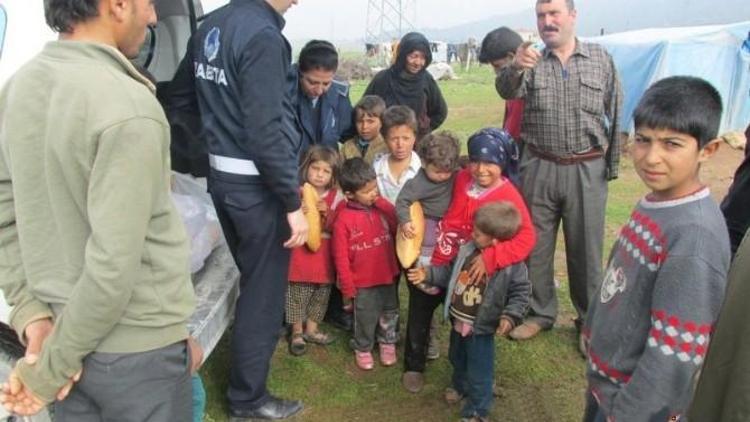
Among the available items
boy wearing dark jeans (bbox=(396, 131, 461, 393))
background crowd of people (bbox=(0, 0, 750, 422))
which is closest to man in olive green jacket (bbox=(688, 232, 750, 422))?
background crowd of people (bbox=(0, 0, 750, 422))

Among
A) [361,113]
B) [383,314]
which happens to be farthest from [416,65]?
[383,314]

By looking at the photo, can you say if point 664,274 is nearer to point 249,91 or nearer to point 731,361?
point 731,361

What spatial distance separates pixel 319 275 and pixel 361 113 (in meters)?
1.04

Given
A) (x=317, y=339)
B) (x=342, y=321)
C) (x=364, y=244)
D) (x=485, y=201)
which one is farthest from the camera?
(x=342, y=321)

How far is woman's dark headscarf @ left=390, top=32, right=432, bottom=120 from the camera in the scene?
4388mm

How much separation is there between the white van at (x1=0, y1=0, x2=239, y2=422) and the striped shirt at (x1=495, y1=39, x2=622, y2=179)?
188 centimetres

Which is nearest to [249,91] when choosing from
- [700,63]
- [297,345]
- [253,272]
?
[253,272]

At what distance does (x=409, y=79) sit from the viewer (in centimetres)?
445

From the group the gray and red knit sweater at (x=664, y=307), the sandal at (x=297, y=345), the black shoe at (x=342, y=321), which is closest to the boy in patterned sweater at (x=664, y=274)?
the gray and red knit sweater at (x=664, y=307)

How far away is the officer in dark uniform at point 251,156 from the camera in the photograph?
2352 millimetres

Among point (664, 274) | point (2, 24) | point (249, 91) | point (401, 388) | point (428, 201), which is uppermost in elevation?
point (2, 24)

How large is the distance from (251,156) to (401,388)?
61.9 inches

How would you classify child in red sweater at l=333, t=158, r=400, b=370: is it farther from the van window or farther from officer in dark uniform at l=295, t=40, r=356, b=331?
the van window

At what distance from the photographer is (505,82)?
11.6 ft
